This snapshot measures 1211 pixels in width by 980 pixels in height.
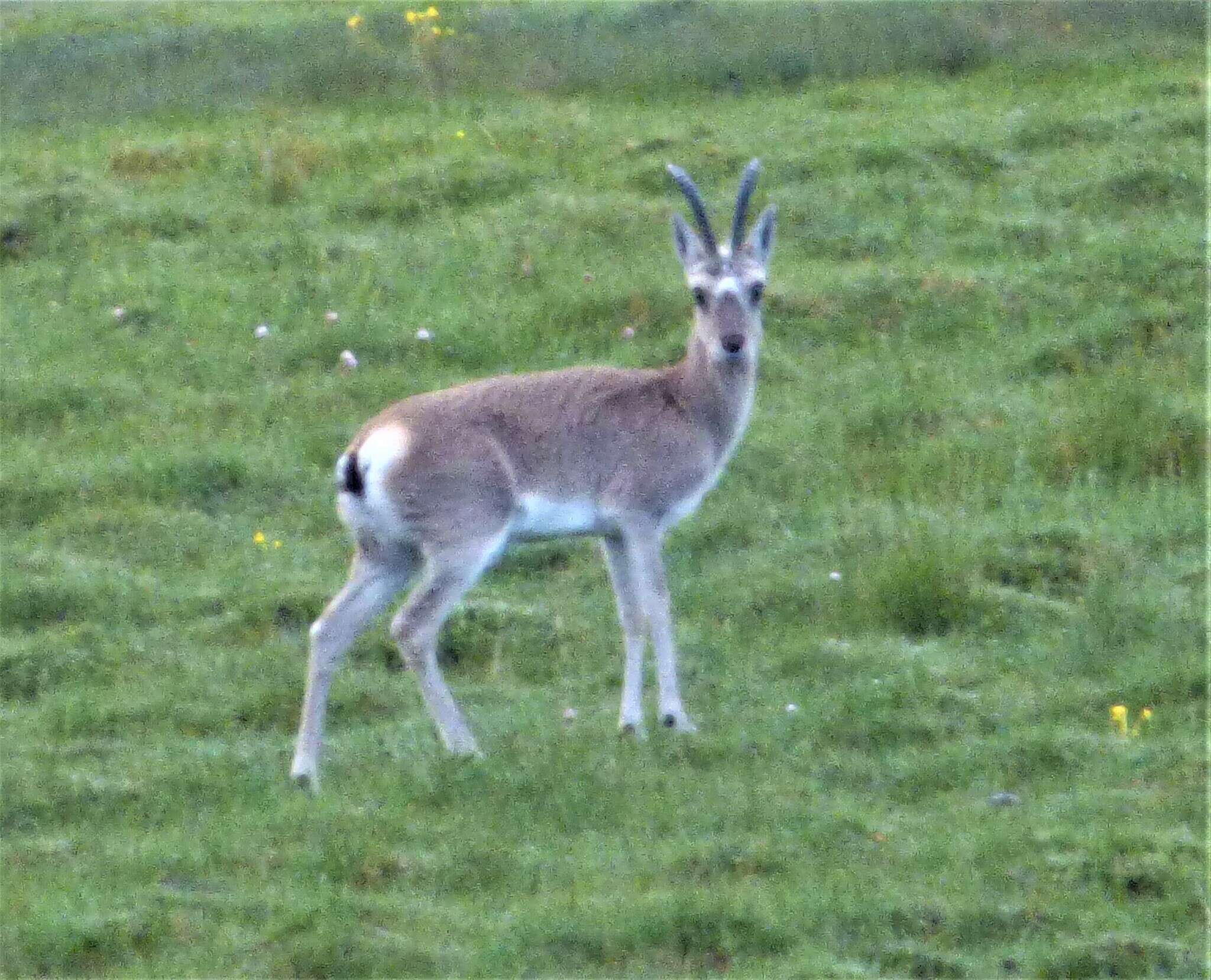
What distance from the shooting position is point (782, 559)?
9312mm

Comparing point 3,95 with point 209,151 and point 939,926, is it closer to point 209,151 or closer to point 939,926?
point 209,151

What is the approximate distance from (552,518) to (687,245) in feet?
4.19

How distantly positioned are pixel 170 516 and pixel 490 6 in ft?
27.0

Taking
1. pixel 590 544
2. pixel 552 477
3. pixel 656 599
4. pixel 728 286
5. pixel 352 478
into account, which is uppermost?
pixel 728 286

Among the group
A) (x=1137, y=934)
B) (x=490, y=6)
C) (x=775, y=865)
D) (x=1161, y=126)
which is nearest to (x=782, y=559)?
(x=775, y=865)

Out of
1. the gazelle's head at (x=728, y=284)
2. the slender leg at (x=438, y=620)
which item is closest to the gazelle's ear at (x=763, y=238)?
the gazelle's head at (x=728, y=284)

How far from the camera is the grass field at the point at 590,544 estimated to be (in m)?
6.11

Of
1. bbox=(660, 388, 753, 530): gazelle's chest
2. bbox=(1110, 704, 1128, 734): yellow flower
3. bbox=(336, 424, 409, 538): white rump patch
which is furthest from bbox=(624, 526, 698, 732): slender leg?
bbox=(1110, 704, 1128, 734): yellow flower

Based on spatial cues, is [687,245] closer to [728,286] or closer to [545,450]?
[728,286]

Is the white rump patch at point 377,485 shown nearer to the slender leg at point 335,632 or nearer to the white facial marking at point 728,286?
the slender leg at point 335,632

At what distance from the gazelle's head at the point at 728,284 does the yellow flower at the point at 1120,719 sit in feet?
6.07

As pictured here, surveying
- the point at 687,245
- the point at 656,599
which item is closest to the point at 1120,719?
the point at 656,599

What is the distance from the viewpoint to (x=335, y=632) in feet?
24.6

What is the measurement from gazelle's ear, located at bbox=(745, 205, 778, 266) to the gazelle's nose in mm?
372
